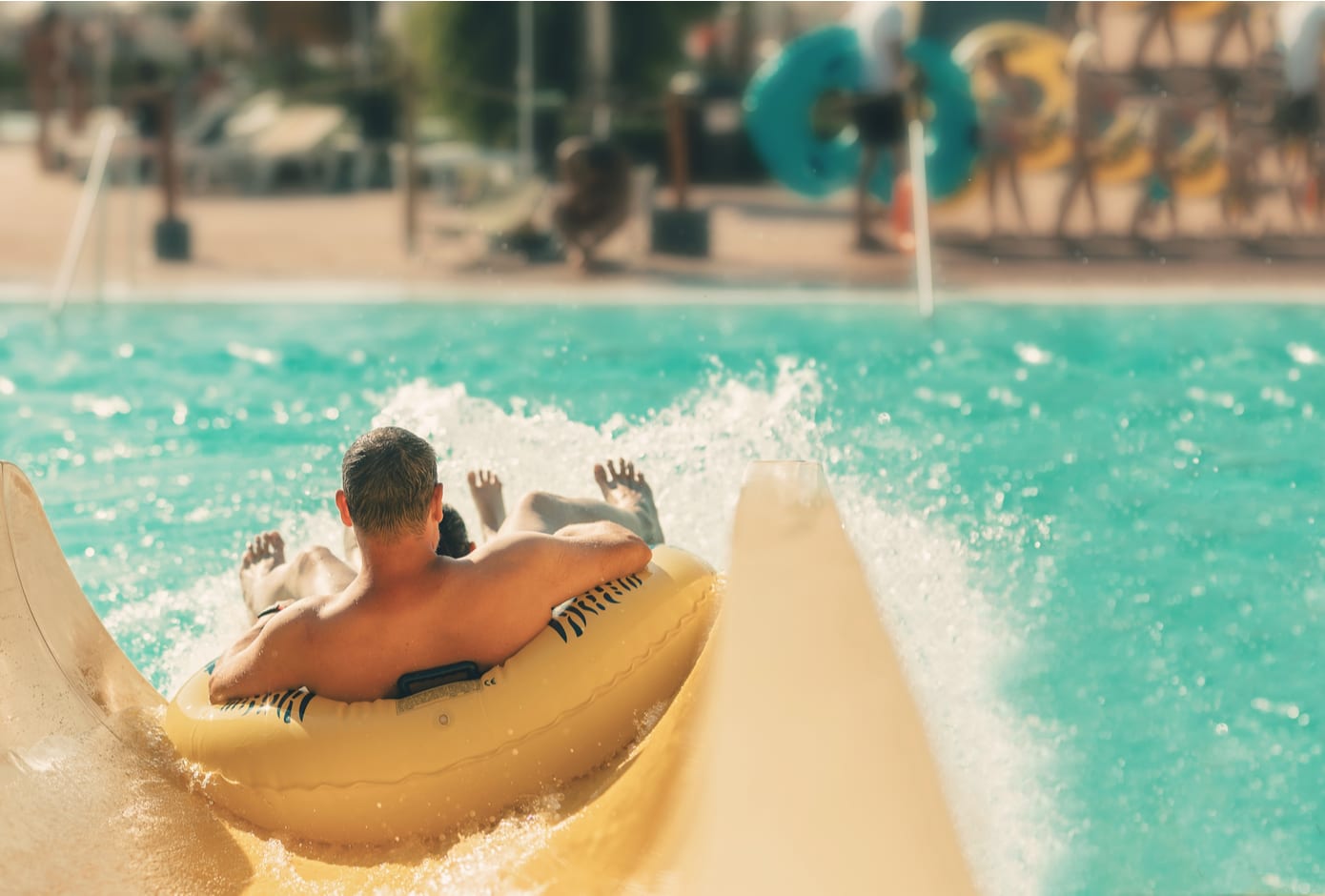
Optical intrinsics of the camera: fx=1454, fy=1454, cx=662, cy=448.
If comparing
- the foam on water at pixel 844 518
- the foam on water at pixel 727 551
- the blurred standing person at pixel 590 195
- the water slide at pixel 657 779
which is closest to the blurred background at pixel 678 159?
the blurred standing person at pixel 590 195

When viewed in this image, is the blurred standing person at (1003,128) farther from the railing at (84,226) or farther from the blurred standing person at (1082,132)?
the railing at (84,226)

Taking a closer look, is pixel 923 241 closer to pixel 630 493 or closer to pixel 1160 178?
pixel 1160 178

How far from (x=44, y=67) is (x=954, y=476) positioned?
13251 millimetres

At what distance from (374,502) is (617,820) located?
700mm

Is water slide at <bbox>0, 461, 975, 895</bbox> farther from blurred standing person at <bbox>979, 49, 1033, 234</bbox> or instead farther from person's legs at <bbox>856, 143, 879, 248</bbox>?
blurred standing person at <bbox>979, 49, 1033, 234</bbox>

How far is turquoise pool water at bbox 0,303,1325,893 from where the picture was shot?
3572 millimetres

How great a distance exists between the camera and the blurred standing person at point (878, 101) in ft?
35.1

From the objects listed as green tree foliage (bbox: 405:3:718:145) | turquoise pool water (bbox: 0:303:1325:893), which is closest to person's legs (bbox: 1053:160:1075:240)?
turquoise pool water (bbox: 0:303:1325:893)

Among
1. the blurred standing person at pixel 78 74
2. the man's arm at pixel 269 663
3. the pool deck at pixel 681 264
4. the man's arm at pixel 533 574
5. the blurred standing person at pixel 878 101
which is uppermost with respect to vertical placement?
the blurred standing person at pixel 78 74

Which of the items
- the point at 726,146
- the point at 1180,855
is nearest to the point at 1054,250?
the point at 726,146

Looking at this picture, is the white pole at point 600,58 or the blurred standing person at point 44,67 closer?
the white pole at point 600,58

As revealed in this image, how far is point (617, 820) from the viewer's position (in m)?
2.47

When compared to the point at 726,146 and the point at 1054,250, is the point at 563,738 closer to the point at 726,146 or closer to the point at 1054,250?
the point at 1054,250

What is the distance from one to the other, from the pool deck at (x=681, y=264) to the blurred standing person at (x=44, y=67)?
9.71 ft
